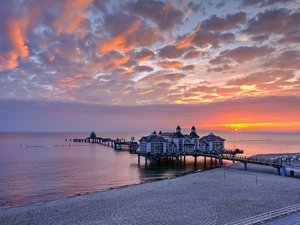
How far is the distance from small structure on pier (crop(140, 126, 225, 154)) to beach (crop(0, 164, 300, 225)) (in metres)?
37.6

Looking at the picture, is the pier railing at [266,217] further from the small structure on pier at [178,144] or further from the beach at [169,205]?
the small structure on pier at [178,144]

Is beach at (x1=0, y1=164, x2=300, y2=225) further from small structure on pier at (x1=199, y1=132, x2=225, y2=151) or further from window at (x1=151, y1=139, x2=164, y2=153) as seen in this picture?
small structure on pier at (x1=199, y1=132, x2=225, y2=151)

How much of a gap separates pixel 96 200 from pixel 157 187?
1030cm

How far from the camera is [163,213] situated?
26.7 meters

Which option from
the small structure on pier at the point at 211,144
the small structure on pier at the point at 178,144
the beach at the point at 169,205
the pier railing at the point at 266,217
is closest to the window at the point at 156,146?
the small structure on pier at the point at 178,144

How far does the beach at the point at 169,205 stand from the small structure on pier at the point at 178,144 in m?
37.6

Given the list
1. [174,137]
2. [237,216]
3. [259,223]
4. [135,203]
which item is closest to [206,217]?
[237,216]

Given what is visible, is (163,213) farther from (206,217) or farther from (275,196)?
(275,196)

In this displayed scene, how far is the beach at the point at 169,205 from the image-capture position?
83.2 feet

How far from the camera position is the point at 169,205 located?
97.4ft

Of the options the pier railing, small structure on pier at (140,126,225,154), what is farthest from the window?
the pier railing

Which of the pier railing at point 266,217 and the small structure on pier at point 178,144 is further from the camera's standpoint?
the small structure on pier at point 178,144

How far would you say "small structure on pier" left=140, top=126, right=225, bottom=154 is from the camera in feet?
260

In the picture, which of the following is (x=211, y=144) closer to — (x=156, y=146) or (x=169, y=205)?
(x=156, y=146)
